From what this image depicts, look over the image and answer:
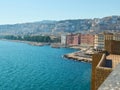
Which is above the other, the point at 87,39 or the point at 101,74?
the point at 101,74

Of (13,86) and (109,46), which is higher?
(109,46)

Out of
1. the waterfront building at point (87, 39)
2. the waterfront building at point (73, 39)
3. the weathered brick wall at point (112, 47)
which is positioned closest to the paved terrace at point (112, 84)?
the weathered brick wall at point (112, 47)

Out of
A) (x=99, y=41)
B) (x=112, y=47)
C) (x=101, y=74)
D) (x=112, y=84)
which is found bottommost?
(x=99, y=41)

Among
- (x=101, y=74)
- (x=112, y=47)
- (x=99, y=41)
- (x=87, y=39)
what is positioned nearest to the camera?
(x=101, y=74)

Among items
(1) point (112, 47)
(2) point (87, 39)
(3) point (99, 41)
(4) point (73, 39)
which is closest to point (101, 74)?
(1) point (112, 47)

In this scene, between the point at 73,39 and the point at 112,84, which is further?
the point at 73,39

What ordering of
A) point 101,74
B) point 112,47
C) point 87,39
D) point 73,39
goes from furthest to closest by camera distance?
point 73,39, point 87,39, point 112,47, point 101,74

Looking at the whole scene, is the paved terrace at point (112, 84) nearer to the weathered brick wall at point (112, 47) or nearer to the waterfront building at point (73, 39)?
the weathered brick wall at point (112, 47)

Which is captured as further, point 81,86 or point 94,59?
point 81,86

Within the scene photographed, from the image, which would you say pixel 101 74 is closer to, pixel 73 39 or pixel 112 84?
pixel 112 84

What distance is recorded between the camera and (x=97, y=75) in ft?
34.5

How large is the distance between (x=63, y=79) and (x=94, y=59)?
31.4 m

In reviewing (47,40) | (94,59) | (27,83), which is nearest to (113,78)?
(94,59)

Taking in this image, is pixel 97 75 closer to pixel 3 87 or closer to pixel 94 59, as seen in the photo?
pixel 94 59
